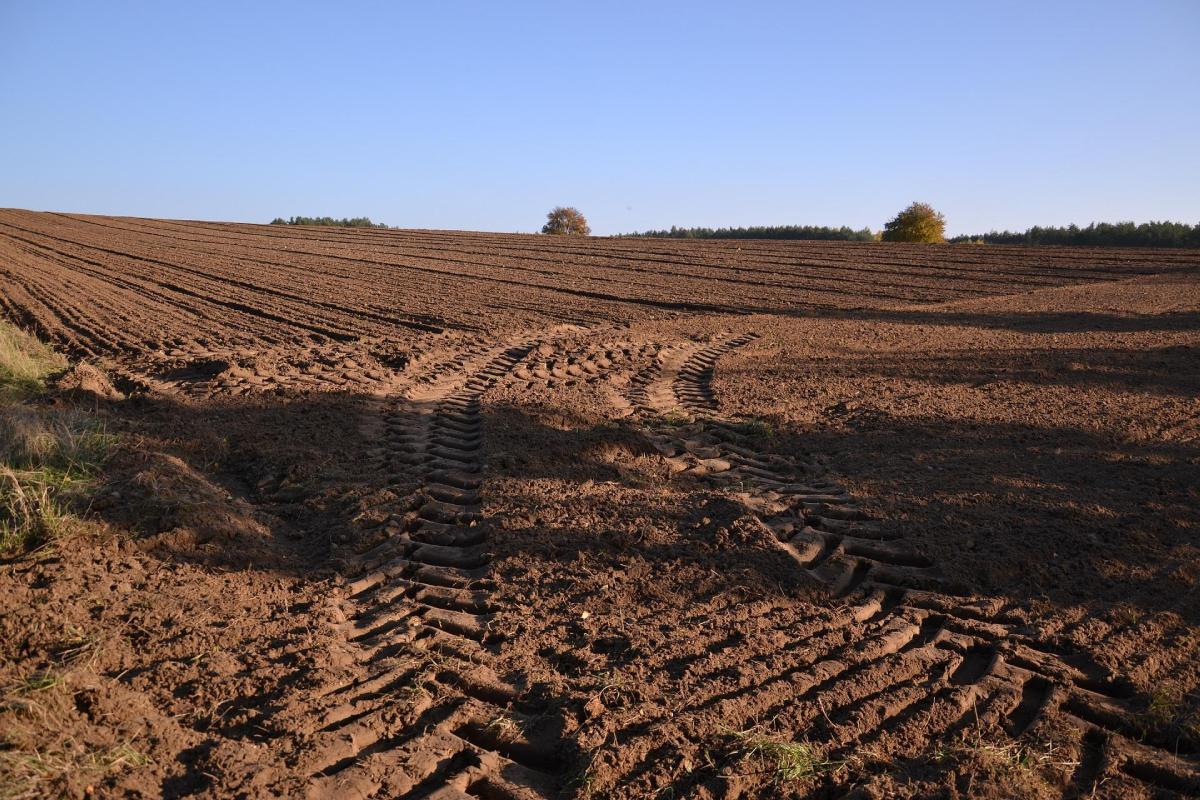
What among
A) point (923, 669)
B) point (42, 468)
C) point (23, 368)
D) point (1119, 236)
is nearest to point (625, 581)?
point (923, 669)

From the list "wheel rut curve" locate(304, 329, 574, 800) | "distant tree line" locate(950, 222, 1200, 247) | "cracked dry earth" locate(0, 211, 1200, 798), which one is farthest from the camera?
"distant tree line" locate(950, 222, 1200, 247)

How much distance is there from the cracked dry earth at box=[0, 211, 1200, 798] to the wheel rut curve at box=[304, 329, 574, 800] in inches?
0.6

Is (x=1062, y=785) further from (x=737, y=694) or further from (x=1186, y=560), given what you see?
(x=1186, y=560)

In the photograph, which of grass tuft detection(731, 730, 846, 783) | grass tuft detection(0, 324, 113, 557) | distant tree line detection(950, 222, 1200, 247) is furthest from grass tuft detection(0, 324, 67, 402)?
distant tree line detection(950, 222, 1200, 247)

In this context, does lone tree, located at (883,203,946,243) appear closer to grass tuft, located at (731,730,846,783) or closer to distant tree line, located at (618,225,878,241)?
distant tree line, located at (618,225,878,241)

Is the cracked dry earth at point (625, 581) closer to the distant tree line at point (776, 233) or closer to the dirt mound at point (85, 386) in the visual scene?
the dirt mound at point (85, 386)

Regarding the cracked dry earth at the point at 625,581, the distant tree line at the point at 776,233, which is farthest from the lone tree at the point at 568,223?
the cracked dry earth at the point at 625,581

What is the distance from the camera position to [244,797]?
8.46ft

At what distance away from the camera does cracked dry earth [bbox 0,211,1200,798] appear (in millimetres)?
2879

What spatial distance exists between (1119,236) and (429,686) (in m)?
41.5

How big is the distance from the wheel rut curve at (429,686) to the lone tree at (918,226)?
129 ft

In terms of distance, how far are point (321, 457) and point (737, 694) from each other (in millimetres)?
3942

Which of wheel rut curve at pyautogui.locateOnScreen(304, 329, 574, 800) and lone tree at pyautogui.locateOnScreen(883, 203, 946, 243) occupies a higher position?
lone tree at pyautogui.locateOnScreen(883, 203, 946, 243)

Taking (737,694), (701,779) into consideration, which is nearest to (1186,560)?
(737,694)
